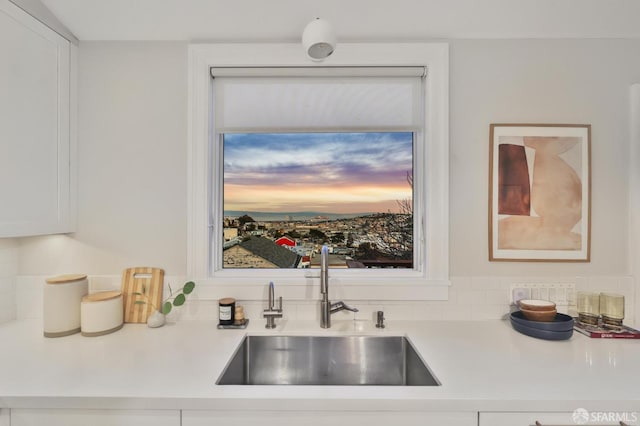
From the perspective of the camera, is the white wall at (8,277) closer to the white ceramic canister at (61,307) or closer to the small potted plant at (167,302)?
the white ceramic canister at (61,307)

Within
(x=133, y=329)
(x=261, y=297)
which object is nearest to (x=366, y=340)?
(x=261, y=297)

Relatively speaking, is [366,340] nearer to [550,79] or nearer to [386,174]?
[386,174]

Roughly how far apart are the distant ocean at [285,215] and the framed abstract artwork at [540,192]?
2.31 ft

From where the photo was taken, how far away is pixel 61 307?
1.40 meters

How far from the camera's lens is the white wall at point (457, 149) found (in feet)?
5.26

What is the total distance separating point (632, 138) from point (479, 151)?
2.53 ft

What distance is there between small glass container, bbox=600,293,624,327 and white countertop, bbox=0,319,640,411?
106 millimetres

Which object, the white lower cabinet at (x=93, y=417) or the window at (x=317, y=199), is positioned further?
the window at (x=317, y=199)

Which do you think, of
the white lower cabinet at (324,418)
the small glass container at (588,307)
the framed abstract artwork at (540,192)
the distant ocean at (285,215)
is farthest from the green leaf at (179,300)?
the small glass container at (588,307)

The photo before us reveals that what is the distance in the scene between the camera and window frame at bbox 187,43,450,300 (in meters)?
1.59

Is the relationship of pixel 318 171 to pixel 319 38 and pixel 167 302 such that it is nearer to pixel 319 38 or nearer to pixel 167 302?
pixel 319 38

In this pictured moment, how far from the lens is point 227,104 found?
1671mm

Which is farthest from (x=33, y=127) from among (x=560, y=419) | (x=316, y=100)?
(x=560, y=419)

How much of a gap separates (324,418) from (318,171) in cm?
118
